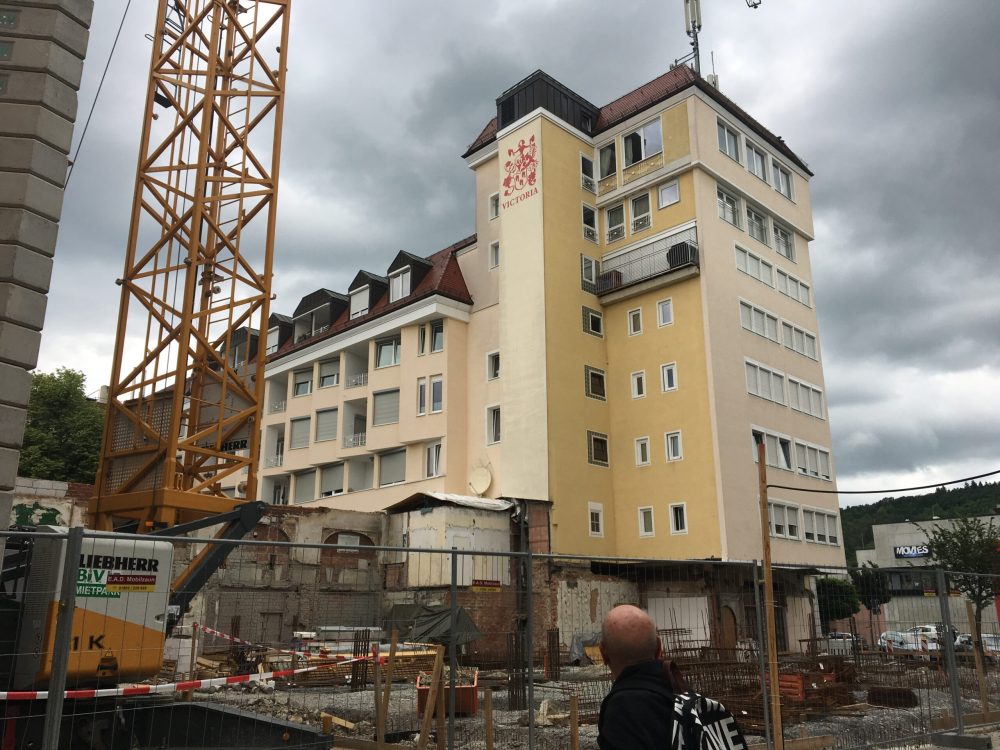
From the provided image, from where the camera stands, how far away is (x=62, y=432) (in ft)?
158

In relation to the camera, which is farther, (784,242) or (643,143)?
(784,242)

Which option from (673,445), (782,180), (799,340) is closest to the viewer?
(673,445)

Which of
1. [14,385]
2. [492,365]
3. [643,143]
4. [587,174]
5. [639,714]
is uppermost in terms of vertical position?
[643,143]

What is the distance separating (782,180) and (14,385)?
139 feet

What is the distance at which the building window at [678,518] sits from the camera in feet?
116

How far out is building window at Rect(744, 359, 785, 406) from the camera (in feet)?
124

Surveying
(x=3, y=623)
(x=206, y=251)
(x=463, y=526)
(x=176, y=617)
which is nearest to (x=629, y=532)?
(x=463, y=526)

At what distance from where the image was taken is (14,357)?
8031 millimetres

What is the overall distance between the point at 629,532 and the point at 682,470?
3771 mm

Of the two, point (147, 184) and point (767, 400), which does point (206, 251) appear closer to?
point (147, 184)

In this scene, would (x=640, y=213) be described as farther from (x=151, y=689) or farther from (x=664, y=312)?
(x=151, y=689)

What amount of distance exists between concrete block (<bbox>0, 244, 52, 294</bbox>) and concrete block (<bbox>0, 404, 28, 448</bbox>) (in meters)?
1.20

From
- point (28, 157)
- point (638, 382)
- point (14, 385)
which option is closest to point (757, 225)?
point (638, 382)

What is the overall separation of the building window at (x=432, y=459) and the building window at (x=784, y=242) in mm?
19314
